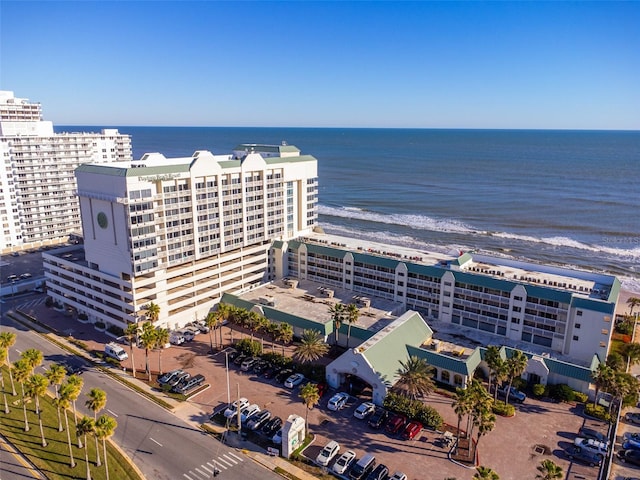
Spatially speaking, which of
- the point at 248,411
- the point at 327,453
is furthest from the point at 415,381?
the point at 248,411

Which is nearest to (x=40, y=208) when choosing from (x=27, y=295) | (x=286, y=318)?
(x=27, y=295)

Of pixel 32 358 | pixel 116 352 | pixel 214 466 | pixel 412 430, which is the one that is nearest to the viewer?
pixel 214 466

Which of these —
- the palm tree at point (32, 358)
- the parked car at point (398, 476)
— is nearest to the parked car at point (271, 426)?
the parked car at point (398, 476)

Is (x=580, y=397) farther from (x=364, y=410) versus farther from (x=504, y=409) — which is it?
(x=364, y=410)

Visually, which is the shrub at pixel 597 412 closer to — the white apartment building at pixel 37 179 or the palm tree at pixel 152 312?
the palm tree at pixel 152 312

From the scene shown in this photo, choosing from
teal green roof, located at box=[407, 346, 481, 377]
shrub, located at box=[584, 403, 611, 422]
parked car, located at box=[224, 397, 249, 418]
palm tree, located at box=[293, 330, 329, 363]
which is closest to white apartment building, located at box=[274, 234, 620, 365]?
shrub, located at box=[584, 403, 611, 422]

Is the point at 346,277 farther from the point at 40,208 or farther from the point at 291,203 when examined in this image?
the point at 40,208

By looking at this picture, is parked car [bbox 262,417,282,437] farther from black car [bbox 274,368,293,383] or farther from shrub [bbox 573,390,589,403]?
shrub [bbox 573,390,589,403]
